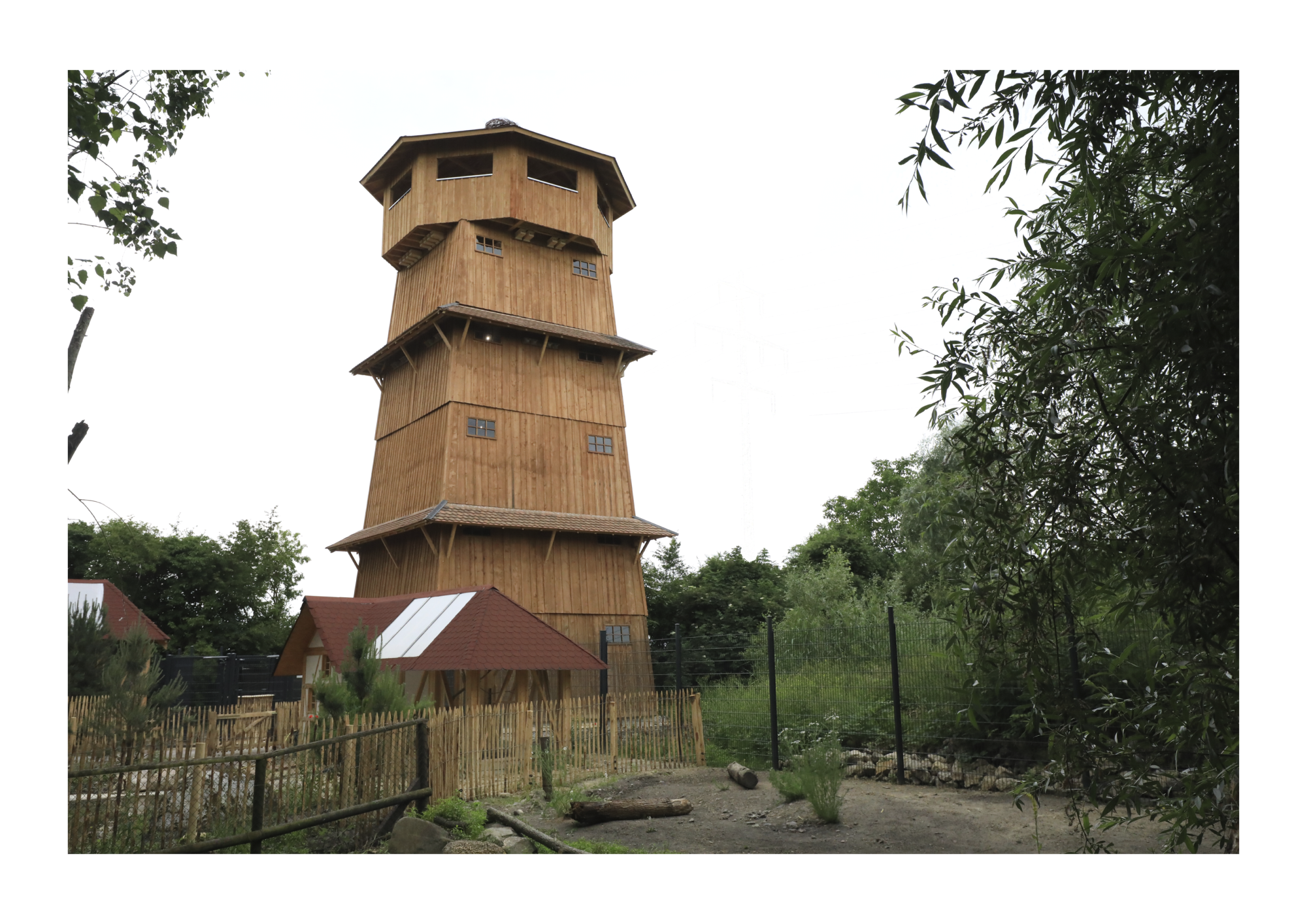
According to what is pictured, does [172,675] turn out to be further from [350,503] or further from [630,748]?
[630,748]

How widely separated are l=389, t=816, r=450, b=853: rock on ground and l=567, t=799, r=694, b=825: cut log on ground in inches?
61.6

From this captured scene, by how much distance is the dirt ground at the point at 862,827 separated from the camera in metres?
5.79

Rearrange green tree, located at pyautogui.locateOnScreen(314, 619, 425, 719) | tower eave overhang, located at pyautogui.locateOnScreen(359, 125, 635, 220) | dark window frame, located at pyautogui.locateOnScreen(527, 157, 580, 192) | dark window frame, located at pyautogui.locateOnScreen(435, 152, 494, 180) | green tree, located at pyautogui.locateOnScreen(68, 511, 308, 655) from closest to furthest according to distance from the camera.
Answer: green tree, located at pyautogui.locateOnScreen(314, 619, 425, 719) → tower eave overhang, located at pyautogui.locateOnScreen(359, 125, 635, 220) → dark window frame, located at pyautogui.locateOnScreen(435, 152, 494, 180) → dark window frame, located at pyautogui.locateOnScreen(527, 157, 580, 192) → green tree, located at pyautogui.locateOnScreen(68, 511, 308, 655)

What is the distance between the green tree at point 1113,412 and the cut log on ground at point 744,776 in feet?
17.7

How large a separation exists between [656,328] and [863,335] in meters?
4.54

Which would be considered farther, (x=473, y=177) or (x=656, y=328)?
(x=656, y=328)

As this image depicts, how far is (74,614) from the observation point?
410 inches

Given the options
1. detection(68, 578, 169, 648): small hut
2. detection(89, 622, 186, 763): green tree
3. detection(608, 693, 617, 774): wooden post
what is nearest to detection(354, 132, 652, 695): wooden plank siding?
detection(68, 578, 169, 648): small hut

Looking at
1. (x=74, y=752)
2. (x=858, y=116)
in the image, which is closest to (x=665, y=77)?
(x=858, y=116)

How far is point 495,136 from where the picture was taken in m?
16.1

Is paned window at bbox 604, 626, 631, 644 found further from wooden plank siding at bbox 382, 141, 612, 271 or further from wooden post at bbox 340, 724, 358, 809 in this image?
wooden post at bbox 340, 724, 358, 809

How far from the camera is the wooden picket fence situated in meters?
5.42

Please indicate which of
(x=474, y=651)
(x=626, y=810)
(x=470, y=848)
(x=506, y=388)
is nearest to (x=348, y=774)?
(x=470, y=848)

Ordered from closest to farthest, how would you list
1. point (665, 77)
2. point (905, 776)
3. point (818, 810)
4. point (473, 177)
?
point (665, 77) → point (818, 810) → point (905, 776) → point (473, 177)
